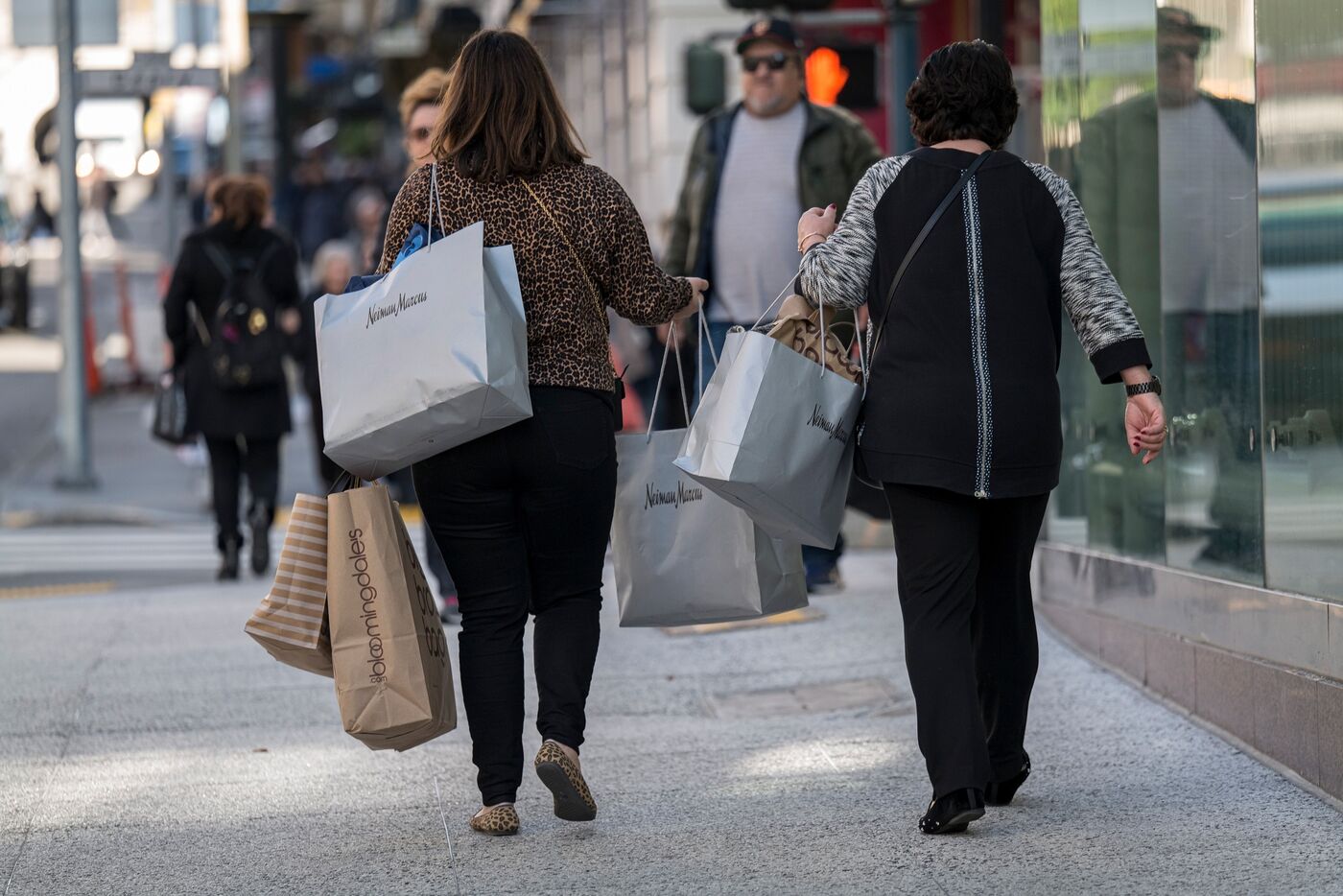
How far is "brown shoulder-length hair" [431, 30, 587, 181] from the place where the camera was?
15.7 ft

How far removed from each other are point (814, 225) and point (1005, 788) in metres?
1.35

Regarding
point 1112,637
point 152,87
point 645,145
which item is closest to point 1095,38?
point 1112,637

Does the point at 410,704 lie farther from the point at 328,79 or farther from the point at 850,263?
the point at 328,79

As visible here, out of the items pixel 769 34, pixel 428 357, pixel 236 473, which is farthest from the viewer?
pixel 236 473

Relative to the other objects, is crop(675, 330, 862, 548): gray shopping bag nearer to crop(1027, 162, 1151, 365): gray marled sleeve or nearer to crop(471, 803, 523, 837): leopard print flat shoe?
crop(1027, 162, 1151, 365): gray marled sleeve

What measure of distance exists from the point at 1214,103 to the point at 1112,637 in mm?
1771

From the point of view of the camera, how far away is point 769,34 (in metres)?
7.80

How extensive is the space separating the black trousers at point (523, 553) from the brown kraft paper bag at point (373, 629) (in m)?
0.13

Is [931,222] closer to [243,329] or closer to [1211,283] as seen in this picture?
[1211,283]

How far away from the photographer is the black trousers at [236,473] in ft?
33.3

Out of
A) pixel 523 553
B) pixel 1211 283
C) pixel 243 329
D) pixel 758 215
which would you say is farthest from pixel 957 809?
pixel 243 329

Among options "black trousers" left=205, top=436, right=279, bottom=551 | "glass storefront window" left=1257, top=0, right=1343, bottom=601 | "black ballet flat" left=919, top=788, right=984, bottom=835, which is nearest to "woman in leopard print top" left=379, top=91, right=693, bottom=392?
"black ballet flat" left=919, top=788, right=984, bottom=835

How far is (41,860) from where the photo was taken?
16.0ft

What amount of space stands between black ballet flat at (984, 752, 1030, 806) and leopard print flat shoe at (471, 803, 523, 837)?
1.07 m
